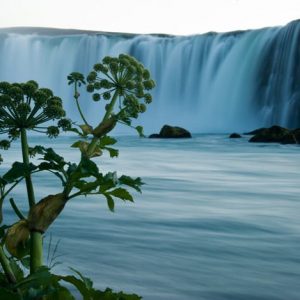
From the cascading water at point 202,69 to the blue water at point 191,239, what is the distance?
84.8 feet

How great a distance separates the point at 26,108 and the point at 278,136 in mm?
26033

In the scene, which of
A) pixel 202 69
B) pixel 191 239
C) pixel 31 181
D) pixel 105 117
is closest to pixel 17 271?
pixel 31 181

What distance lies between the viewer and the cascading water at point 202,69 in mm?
38812

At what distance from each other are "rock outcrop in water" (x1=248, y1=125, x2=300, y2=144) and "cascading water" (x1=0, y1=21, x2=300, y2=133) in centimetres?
962

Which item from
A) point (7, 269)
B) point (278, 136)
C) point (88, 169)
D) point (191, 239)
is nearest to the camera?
point (7, 269)

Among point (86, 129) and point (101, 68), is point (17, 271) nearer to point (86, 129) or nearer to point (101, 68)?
point (86, 129)

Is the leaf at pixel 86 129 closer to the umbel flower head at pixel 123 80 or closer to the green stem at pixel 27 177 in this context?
the umbel flower head at pixel 123 80

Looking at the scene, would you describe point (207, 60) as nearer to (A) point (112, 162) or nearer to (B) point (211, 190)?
(A) point (112, 162)

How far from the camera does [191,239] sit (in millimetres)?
6281

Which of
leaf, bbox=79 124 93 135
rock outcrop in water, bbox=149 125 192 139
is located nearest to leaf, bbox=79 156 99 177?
leaf, bbox=79 124 93 135

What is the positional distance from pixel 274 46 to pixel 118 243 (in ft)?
111

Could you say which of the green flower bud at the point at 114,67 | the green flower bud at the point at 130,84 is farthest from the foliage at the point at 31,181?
the green flower bud at the point at 114,67

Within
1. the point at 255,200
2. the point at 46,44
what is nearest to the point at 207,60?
the point at 46,44

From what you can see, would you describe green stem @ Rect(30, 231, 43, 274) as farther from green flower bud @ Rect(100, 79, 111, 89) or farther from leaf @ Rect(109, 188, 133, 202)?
green flower bud @ Rect(100, 79, 111, 89)
